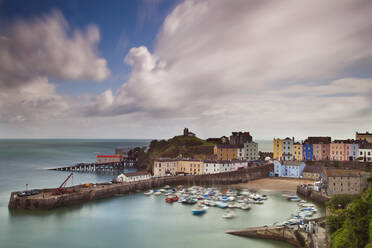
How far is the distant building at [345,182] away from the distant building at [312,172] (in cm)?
1500

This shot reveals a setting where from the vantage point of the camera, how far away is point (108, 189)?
38406 mm

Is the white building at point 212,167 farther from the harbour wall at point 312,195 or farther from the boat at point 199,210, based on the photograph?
the boat at point 199,210

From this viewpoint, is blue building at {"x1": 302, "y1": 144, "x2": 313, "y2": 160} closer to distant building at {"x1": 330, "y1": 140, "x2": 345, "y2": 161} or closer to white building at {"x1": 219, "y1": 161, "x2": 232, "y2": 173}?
distant building at {"x1": 330, "y1": 140, "x2": 345, "y2": 161}

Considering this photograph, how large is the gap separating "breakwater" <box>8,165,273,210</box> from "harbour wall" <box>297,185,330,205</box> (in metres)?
12.3

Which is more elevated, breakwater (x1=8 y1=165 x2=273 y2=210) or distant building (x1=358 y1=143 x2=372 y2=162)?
distant building (x1=358 y1=143 x2=372 y2=162)

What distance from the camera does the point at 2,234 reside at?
957 inches

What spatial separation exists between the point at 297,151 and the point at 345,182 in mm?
29596

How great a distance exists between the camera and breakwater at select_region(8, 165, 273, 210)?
31125mm

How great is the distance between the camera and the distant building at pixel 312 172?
48.3m

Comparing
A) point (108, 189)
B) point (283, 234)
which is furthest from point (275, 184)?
point (108, 189)

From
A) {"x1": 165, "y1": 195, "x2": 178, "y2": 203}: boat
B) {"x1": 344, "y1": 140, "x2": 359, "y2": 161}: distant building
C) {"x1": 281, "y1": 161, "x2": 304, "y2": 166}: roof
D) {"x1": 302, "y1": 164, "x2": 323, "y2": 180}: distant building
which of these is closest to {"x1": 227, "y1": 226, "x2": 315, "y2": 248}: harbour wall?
{"x1": 165, "y1": 195, "x2": 178, "y2": 203}: boat

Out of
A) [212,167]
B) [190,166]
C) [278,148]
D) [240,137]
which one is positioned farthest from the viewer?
[240,137]

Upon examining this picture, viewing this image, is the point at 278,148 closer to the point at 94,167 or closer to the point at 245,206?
the point at 245,206

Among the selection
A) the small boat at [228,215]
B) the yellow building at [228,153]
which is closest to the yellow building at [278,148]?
the yellow building at [228,153]
